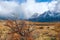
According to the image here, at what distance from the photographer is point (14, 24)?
2.01m

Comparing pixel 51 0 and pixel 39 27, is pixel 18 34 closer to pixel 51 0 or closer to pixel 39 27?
pixel 39 27

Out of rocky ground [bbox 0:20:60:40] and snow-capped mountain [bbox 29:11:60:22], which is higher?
snow-capped mountain [bbox 29:11:60:22]

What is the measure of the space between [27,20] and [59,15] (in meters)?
0.43

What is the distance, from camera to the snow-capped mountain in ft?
6.51

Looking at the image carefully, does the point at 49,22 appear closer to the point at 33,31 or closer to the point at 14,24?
the point at 33,31

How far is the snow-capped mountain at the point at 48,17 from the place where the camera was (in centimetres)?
198

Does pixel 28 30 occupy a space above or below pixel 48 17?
below

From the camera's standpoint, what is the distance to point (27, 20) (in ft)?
6.61

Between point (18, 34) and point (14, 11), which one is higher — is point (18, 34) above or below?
below

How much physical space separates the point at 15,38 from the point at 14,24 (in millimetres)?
188

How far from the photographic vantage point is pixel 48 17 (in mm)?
1996

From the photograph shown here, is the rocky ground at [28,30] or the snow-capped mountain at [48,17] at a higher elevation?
the snow-capped mountain at [48,17]

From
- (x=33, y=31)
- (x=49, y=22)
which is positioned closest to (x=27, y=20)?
(x=33, y=31)

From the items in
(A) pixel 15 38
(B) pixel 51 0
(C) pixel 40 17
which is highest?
(B) pixel 51 0
